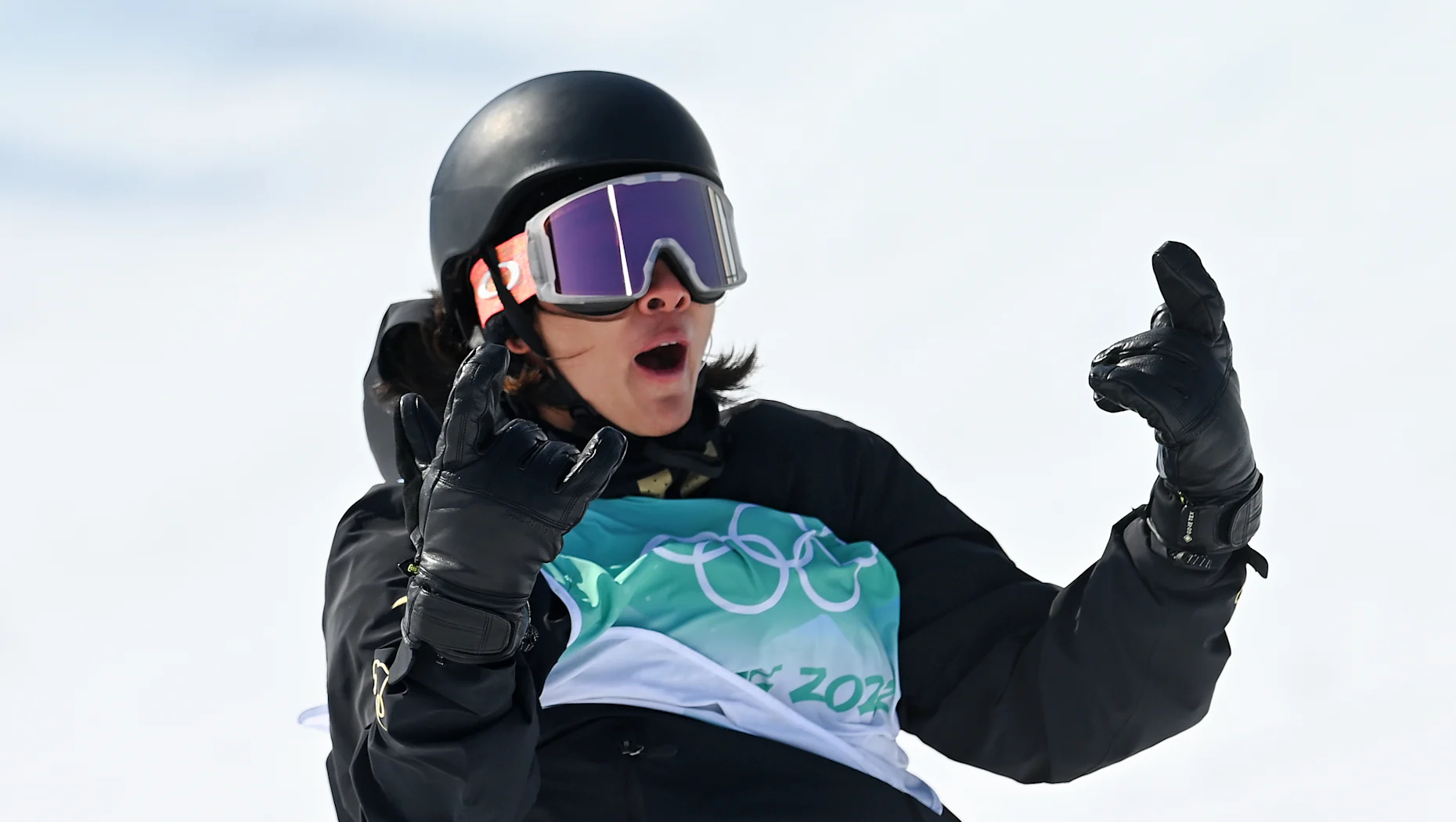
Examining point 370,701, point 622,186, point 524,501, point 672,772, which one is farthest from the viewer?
point 622,186

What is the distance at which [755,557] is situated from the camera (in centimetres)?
295

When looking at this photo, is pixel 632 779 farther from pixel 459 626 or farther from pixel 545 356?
pixel 545 356

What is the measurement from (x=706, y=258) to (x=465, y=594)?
0.95 meters

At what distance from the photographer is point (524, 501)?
2299mm

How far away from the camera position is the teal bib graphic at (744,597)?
2840 millimetres

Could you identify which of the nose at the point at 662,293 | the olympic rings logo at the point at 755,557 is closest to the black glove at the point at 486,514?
the olympic rings logo at the point at 755,557

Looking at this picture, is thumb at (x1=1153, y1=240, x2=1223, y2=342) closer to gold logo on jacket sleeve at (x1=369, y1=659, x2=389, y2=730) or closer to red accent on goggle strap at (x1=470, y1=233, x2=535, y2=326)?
red accent on goggle strap at (x1=470, y1=233, x2=535, y2=326)

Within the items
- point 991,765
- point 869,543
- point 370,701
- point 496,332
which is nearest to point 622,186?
point 496,332

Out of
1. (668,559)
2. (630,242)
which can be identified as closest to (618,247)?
(630,242)

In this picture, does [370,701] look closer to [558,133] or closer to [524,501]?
[524,501]

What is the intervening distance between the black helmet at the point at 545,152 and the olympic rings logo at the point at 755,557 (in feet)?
2.12

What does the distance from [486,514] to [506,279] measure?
91 centimetres

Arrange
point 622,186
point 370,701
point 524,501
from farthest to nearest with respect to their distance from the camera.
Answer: point 622,186 < point 370,701 < point 524,501

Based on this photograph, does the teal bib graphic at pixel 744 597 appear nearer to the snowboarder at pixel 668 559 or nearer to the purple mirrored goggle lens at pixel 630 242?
the snowboarder at pixel 668 559
